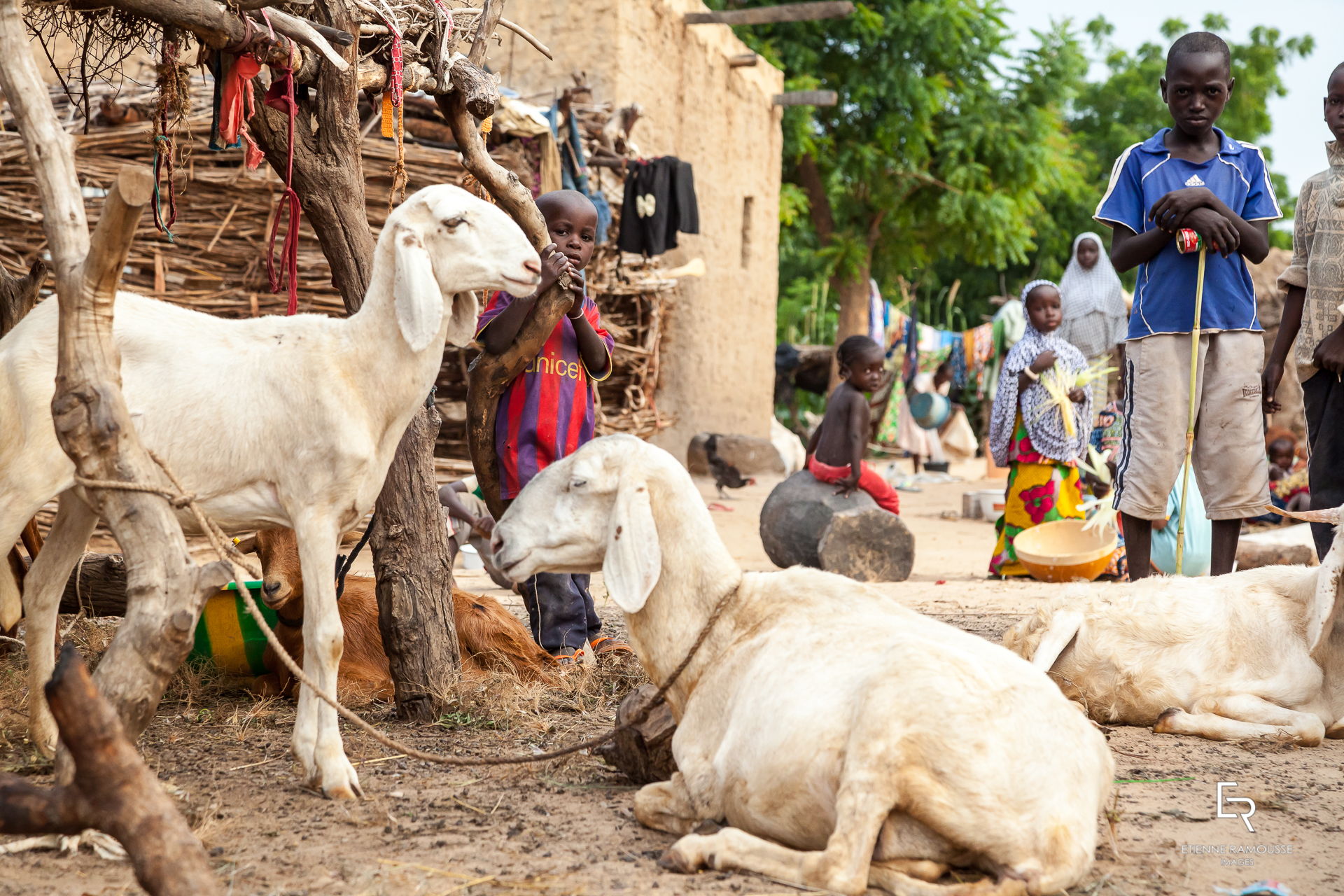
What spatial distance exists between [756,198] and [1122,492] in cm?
1001

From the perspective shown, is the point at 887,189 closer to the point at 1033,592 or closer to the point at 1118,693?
the point at 1033,592

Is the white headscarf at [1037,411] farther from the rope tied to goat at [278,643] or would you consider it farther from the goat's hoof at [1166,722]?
the rope tied to goat at [278,643]

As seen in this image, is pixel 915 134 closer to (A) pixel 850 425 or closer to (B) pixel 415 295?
(A) pixel 850 425

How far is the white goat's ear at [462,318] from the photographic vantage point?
12.1 ft

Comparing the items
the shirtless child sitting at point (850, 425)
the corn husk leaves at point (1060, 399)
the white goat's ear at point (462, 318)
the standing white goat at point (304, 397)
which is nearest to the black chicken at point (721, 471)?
the shirtless child sitting at point (850, 425)

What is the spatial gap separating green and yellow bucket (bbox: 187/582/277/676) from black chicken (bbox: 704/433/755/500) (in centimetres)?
876

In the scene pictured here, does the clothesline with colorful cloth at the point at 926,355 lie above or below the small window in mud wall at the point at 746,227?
below

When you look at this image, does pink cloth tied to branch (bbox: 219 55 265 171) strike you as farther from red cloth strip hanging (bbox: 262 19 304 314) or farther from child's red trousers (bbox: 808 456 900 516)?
child's red trousers (bbox: 808 456 900 516)

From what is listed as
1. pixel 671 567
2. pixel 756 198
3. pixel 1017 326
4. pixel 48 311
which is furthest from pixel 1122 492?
pixel 1017 326

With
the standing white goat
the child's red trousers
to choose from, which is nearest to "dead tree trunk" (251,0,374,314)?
the standing white goat

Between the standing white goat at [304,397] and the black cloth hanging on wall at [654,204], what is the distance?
7.03 meters

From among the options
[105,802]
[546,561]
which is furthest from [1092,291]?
[105,802]

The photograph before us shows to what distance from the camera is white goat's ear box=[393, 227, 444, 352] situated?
3369 millimetres

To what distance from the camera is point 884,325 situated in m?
21.0
